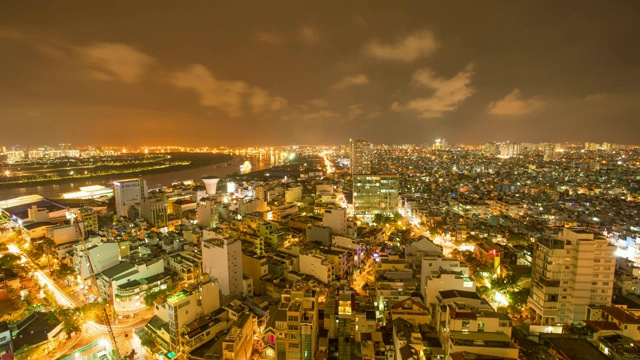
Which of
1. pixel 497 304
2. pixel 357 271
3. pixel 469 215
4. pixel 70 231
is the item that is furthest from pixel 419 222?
pixel 70 231

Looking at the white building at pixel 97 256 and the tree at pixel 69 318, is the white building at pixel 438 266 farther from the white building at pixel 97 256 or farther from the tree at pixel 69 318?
the white building at pixel 97 256

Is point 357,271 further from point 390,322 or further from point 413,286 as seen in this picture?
point 390,322

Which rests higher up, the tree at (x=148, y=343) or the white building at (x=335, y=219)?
the white building at (x=335, y=219)

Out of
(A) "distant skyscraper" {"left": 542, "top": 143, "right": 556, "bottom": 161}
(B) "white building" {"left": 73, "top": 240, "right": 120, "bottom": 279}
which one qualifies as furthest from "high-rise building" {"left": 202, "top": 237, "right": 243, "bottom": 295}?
(A) "distant skyscraper" {"left": 542, "top": 143, "right": 556, "bottom": 161}

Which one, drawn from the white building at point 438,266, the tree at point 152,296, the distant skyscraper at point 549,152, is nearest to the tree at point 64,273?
the tree at point 152,296

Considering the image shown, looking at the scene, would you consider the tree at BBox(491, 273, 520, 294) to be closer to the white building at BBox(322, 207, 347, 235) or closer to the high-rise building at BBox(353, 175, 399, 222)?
the white building at BBox(322, 207, 347, 235)

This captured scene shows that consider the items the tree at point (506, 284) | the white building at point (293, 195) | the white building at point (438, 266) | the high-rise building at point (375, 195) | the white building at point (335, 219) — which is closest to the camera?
the white building at point (438, 266)

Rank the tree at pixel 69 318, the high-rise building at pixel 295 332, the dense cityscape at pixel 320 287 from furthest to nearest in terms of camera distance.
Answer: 1. the tree at pixel 69 318
2. the dense cityscape at pixel 320 287
3. the high-rise building at pixel 295 332
